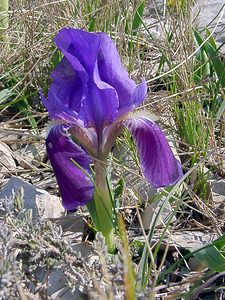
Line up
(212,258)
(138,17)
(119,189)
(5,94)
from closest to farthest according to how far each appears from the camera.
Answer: (212,258)
(119,189)
(5,94)
(138,17)

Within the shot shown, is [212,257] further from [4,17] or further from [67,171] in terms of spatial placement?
[4,17]

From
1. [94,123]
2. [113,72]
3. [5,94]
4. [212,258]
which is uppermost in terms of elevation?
[113,72]

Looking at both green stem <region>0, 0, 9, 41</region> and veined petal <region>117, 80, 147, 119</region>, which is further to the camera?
green stem <region>0, 0, 9, 41</region>

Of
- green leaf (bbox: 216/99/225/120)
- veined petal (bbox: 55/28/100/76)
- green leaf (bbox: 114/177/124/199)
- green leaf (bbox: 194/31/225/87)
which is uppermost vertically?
veined petal (bbox: 55/28/100/76)

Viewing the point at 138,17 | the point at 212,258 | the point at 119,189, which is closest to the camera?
the point at 212,258

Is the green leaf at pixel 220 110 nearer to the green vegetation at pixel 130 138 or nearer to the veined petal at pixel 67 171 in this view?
the green vegetation at pixel 130 138

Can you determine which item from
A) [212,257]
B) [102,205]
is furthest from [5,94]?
[212,257]

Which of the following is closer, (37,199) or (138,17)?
(37,199)

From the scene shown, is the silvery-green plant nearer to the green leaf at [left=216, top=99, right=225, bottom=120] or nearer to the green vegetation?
the green vegetation

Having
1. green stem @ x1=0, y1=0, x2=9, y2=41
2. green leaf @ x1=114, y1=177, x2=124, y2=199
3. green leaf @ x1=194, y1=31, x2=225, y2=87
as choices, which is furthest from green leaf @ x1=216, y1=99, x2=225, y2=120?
green stem @ x1=0, y1=0, x2=9, y2=41
